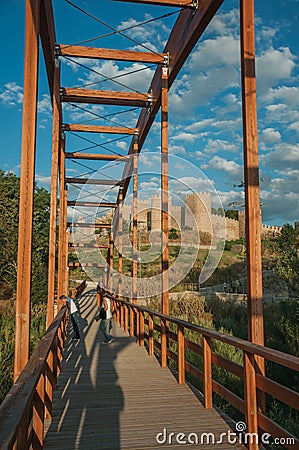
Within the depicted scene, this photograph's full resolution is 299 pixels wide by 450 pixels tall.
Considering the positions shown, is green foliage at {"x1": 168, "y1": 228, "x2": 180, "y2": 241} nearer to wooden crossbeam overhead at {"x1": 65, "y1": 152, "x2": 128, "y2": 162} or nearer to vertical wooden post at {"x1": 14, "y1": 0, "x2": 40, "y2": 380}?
wooden crossbeam overhead at {"x1": 65, "y1": 152, "x2": 128, "y2": 162}

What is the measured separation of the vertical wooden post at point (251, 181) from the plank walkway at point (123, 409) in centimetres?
96

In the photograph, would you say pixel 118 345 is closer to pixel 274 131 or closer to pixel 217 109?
pixel 274 131

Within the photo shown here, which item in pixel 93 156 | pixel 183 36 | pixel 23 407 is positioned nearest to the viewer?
pixel 23 407

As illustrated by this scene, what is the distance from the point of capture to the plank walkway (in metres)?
3.36

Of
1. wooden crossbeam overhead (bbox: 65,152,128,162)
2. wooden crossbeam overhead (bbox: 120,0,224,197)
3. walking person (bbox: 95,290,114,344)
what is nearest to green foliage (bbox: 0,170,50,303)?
wooden crossbeam overhead (bbox: 65,152,128,162)

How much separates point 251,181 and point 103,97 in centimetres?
609

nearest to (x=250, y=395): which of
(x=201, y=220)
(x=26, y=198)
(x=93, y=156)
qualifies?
(x=26, y=198)

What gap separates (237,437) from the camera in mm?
3322

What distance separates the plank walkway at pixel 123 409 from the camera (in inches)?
132

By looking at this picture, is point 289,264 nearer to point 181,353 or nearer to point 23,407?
point 181,353

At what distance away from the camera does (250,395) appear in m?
3.15

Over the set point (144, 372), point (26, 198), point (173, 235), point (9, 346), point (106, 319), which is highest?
point (173, 235)

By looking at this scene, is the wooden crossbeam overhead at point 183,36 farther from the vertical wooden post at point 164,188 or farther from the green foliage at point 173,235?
the green foliage at point 173,235

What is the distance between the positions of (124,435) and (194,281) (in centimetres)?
2064
